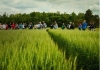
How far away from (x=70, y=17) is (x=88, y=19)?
48.0ft

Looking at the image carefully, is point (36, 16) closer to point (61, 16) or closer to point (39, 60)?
point (61, 16)

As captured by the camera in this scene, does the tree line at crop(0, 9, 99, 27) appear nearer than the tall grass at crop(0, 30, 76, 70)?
No

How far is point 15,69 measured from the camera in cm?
237

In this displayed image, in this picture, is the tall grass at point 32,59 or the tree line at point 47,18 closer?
the tall grass at point 32,59

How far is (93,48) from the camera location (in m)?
3.95

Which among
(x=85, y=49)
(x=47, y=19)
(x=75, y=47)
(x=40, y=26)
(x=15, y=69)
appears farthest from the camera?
(x=47, y=19)

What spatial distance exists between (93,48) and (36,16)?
90.6m

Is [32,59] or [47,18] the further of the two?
[47,18]

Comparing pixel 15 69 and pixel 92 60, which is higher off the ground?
pixel 15 69

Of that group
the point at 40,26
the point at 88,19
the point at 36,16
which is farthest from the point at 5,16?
the point at 40,26

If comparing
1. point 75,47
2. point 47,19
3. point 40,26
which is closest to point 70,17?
point 47,19

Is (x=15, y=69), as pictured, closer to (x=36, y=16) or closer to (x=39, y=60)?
(x=39, y=60)

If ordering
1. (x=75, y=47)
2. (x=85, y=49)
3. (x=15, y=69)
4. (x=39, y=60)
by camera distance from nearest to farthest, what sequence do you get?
(x=15, y=69) → (x=39, y=60) → (x=85, y=49) → (x=75, y=47)

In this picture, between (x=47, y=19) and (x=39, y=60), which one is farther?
(x=47, y=19)
